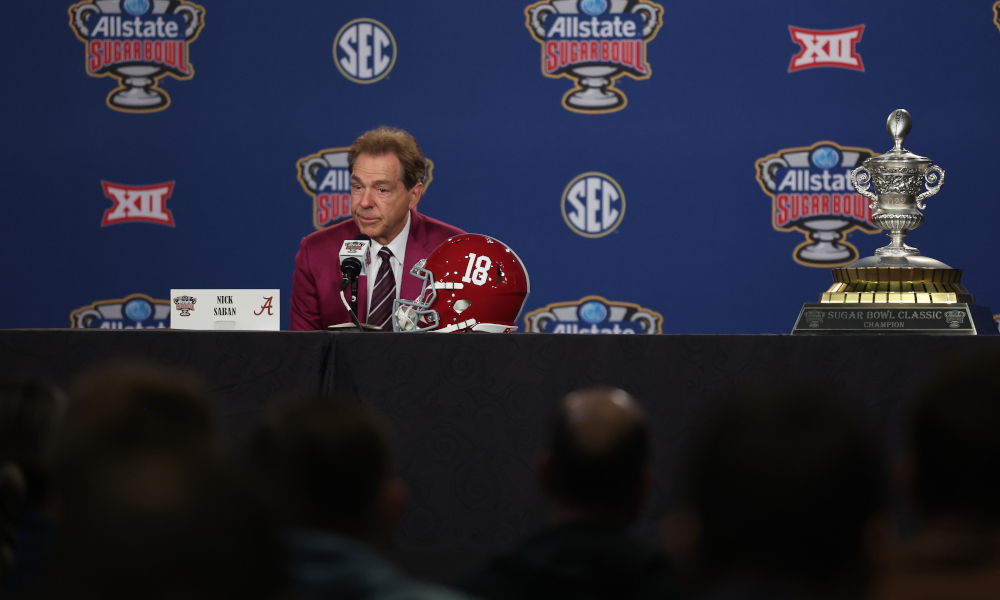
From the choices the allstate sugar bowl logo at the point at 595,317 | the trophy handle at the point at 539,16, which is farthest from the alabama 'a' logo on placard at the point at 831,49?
the allstate sugar bowl logo at the point at 595,317

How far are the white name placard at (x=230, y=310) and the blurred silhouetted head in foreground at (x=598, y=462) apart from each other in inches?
54.9

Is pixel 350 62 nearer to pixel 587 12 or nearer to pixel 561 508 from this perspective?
pixel 587 12

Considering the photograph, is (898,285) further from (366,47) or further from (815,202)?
(366,47)

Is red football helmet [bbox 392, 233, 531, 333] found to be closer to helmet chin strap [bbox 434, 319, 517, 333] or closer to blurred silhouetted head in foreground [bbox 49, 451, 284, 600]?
helmet chin strap [bbox 434, 319, 517, 333]

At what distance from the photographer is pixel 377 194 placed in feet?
9.52

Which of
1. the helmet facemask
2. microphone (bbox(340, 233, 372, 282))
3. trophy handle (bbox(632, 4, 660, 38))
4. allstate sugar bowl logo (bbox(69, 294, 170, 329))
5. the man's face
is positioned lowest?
the helmet facemask

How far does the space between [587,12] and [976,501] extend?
10.3 feet

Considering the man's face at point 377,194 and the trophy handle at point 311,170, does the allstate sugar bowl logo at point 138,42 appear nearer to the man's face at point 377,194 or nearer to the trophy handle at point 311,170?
the trophy handle at point 311,170

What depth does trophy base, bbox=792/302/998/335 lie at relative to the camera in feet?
5.83

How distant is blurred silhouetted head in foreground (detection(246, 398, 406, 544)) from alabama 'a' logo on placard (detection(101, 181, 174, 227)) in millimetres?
3080

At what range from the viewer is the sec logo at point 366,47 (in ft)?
11.5

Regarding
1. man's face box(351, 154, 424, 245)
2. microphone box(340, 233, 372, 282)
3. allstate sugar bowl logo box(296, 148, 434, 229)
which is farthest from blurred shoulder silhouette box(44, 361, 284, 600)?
allstate sugar bowl logo box(296, 148, 434, 229)

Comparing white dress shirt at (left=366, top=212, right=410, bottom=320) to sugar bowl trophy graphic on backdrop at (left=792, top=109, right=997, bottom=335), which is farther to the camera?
white dress shirt at (left=366, top=212, right=410, bottom=320)

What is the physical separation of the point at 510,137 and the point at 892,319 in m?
1.98
